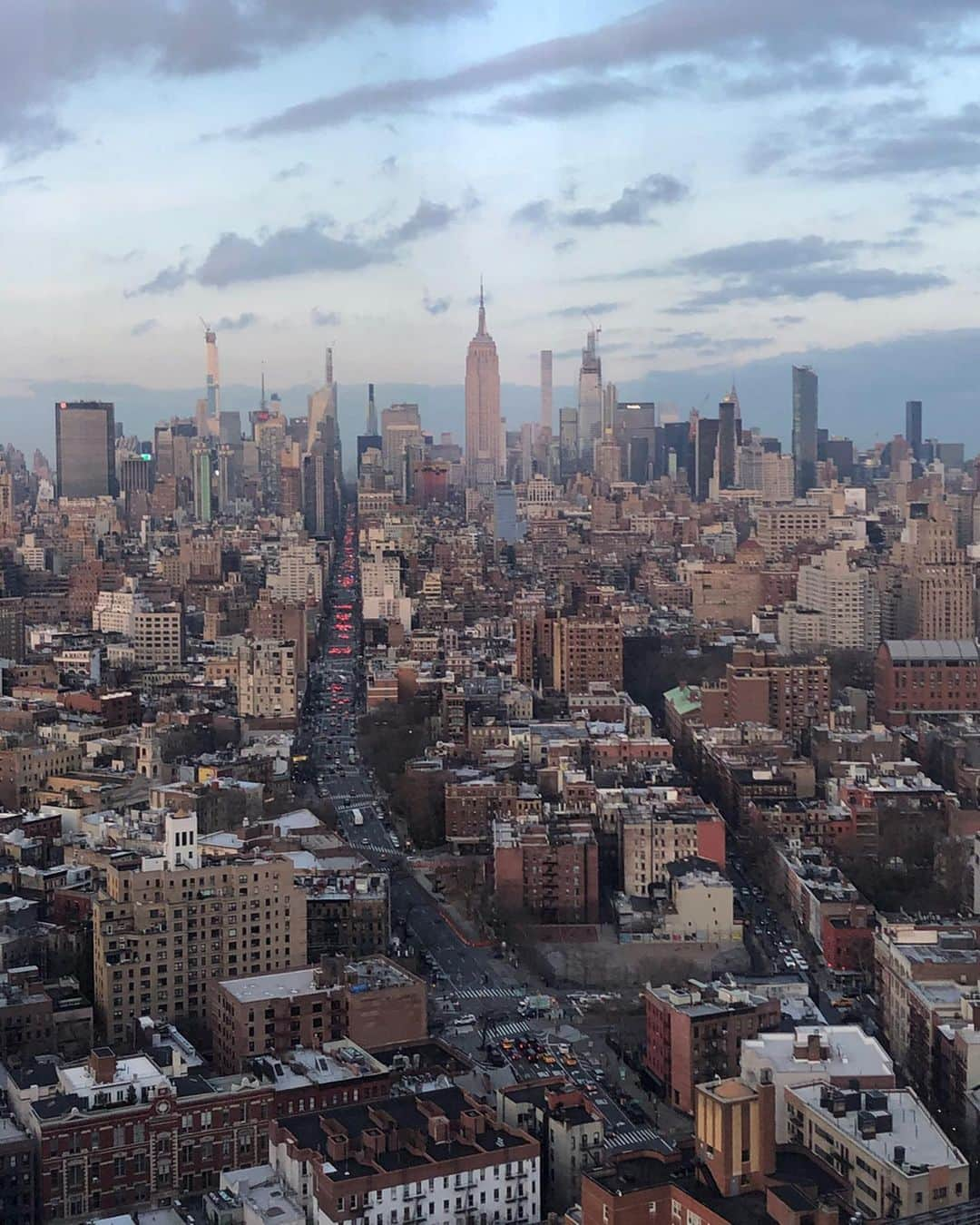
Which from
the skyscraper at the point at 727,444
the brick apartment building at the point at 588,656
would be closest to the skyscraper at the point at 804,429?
the skyscraper at the point at 727,444

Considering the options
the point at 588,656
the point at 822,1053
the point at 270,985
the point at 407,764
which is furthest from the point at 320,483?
the point at 822,1053

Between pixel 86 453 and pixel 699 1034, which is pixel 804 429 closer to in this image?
pixel 86 453

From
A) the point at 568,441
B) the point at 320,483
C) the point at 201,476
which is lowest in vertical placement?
the point at 320,483

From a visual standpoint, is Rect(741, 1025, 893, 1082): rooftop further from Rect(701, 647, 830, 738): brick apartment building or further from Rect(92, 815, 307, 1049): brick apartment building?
Rect(701, 647, 830, 738): brick apartment building

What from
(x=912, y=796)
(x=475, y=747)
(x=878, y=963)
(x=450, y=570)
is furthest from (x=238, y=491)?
(x=878, y=963)

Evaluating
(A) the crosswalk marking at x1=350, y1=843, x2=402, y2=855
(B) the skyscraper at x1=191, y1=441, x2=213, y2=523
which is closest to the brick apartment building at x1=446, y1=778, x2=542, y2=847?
(A) the crosswalk marking at x1=350, y1=843, x2=402, y2=855

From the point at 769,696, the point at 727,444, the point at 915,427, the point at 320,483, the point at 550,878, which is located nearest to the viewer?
the point at 550,878
